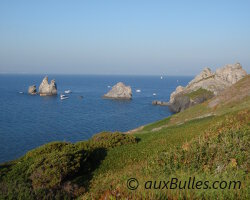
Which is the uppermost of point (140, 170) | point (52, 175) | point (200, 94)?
point (200, 94)

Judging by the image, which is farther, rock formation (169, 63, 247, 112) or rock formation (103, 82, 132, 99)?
rock formation (103, 82, 132, 99)

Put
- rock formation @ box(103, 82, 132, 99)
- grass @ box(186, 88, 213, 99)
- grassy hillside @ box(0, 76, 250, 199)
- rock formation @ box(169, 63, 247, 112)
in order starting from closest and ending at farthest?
grassy hillside @ box(0, 76, 250, 199) < grass @ box(186, 88, 213, 99) < rock formation @ box(169, 63, 247, 112) < rock formation @ box(103, 82, 132, 99)

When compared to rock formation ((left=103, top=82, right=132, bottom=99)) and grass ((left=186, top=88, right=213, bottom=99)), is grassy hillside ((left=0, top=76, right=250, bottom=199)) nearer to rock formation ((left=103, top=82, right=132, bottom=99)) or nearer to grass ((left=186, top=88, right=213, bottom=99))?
grass ((left=186, top=88, right=213, bottom=99))

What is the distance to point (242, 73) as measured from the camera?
109 m

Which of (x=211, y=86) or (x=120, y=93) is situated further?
(x=120, y=93)

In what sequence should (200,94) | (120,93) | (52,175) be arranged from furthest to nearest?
(120,93) < (200,94) < (52,175)

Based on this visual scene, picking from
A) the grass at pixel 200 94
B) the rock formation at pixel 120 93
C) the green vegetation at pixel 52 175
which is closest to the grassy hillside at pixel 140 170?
the green vegetation at pixel 52 175

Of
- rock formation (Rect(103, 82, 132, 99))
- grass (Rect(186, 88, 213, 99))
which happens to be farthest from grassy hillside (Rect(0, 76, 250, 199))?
rock formation (Rect(103, 82, 132, 99))

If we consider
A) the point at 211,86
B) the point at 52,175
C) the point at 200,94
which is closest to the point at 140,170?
the point at 52,175

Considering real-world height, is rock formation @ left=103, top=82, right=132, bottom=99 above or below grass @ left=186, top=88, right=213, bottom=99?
below

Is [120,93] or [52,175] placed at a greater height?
[52,175]

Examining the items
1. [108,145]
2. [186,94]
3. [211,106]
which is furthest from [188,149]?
[186,94]

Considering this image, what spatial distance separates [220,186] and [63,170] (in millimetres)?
10233

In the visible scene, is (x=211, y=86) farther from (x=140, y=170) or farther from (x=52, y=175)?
(x=140, y=170)
